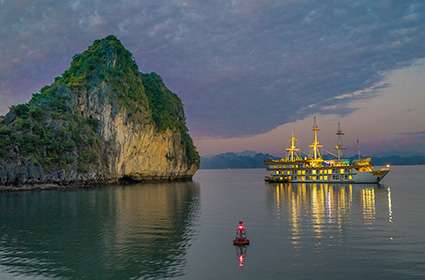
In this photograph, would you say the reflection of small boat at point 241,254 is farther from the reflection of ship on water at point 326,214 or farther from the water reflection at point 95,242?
the reflection of ship on water at point 326,214

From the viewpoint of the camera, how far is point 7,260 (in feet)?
92.1

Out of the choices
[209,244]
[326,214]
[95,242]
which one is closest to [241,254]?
[209,244]

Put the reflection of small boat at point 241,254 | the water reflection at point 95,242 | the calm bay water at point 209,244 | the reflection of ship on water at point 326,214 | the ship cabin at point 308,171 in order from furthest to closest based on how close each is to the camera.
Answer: the ship cabin at point 308,171, the reflection of ship on water at point 326,214, the reflection of small boat at point 241,254, the water reflection at point 95,242, the calm bay water at point 209,244

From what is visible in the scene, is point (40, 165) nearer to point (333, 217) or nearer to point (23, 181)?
point (23, 181)

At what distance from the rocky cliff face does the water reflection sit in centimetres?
5398

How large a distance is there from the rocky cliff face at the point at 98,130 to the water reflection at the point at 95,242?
53981 mm

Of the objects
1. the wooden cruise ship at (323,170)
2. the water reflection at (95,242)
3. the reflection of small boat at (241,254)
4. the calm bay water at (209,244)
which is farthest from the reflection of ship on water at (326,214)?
the wooden cruise ship at (323,170)

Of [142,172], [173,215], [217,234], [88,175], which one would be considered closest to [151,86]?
[142,172]

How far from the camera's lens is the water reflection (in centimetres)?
2528

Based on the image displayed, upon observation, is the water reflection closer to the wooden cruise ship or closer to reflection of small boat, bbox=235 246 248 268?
reflection of small boat, bbox=235 246 248 268

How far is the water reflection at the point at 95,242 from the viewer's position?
82.9 ft

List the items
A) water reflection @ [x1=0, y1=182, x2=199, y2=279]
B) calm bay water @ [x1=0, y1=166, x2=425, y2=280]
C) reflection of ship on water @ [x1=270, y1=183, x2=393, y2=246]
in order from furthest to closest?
reflection of ship on water @ [x1=270, y1=183, x2=393, y2=246] < water reflection @ [x1=0, y1=182, x2=199, y2=279] < calm bay water @ [x1=0, y1=166, x2=425, y2=280]

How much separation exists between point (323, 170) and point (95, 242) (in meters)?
97.4

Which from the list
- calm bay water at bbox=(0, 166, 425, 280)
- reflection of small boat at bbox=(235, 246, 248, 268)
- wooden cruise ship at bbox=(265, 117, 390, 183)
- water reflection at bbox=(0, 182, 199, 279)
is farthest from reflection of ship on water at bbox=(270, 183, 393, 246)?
wooden cruise ship at bbox=(265, 117, 390, 183)
